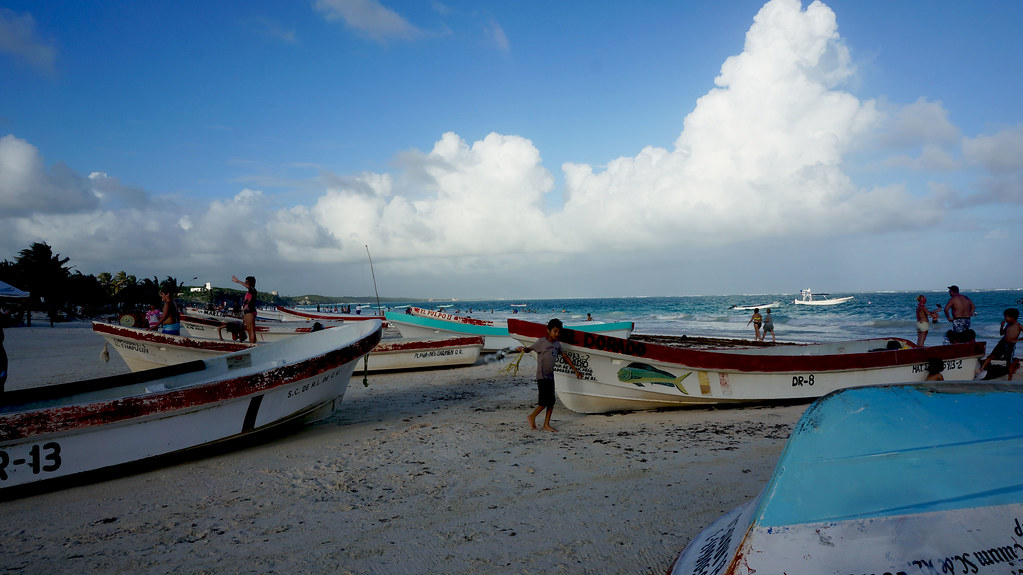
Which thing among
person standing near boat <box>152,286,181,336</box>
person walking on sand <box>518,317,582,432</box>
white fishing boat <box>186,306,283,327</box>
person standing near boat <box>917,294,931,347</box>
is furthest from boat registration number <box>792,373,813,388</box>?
white fishing boat <box>186,306,283,327</box>

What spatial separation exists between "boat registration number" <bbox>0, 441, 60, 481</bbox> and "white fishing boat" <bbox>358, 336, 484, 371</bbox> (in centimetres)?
819

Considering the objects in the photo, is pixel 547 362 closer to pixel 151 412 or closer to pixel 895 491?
pixel 151 412

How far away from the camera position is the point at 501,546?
3.63 m

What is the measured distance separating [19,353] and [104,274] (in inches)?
1923

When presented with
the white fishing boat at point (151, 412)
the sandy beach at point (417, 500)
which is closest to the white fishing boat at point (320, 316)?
the white fishing boat at point (151, 412)

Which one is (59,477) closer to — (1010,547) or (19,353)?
(1010,547)

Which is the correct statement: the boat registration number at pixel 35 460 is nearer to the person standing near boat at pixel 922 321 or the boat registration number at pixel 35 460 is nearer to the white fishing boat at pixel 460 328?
the white fishing boat at pixel 460 328

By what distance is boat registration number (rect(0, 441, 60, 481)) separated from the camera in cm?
479

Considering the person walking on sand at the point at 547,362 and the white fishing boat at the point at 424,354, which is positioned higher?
the person walking on sand at the point at 547,362

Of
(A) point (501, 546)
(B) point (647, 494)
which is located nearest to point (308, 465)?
(A) point (501, 546)

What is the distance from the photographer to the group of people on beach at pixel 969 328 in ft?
30.8

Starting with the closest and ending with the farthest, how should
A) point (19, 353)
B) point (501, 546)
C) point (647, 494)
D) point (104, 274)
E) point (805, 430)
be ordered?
1. point (805, 430)
2. point (501, 546)
3. point (647, 494)
4. point (19, 353)
5. point (104, 274)

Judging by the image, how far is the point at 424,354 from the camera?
14.1m

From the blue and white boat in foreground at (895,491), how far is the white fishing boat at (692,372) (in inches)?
194
